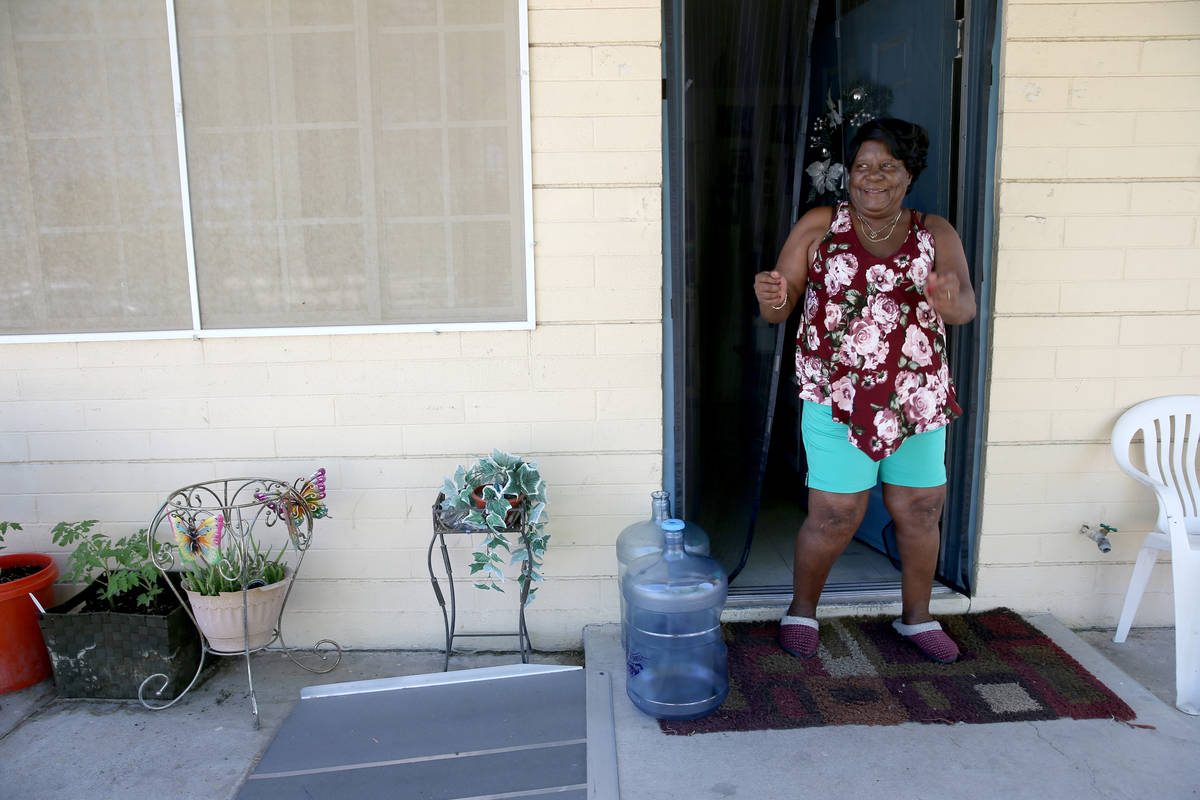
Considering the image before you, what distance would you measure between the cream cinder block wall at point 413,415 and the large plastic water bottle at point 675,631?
328mm

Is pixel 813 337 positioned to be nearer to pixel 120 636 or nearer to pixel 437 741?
pixel 437 741

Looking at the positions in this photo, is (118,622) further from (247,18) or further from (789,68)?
(789,68)

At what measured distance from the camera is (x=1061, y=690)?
2.42 m

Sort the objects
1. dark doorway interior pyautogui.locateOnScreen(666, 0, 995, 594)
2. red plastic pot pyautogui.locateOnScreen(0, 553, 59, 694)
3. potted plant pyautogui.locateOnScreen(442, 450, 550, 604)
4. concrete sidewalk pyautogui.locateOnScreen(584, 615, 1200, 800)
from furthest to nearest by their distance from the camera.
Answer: dark doorway interior pyautogui.locateOnScreen(666, 0, 995, 594) → red plastic pot pyautogui.locateOnScreen(0, 553, 59, 694) → potted plant pyautogui.locateOnScreen(442, 450, 550, 604) → concrete sidewalk pyautogui.locateOnScreen(584, 615, 1200, 800)

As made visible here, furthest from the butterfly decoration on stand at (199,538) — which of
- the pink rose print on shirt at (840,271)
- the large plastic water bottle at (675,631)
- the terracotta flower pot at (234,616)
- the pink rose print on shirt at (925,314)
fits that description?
the pink rose print on shirt at (925,314)

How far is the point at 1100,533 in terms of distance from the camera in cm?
279

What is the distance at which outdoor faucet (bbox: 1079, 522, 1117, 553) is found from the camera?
2.77 metres

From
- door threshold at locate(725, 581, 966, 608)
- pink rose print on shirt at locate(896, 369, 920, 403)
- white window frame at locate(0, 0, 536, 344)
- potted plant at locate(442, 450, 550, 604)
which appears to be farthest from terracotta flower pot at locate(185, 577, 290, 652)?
pink rose print on shirt at locate(896, 369, 920, 403)

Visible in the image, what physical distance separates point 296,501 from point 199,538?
28 cm

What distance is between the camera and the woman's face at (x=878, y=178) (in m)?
2.31

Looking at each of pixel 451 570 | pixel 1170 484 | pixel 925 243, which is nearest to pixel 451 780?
pixel 451 570

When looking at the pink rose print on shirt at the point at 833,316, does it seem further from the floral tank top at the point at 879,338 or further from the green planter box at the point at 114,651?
the green planter box at the point at 114,651

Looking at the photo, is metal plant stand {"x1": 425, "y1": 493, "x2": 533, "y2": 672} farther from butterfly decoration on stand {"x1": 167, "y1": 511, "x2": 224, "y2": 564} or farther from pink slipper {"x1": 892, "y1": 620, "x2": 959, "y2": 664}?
pink slipper {"x1": 892, "y1": 620, "x2": 959, "y2": 664}

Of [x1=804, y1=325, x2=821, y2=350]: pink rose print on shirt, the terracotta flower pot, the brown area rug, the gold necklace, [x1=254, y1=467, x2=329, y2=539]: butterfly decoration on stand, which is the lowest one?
the brown area rug
